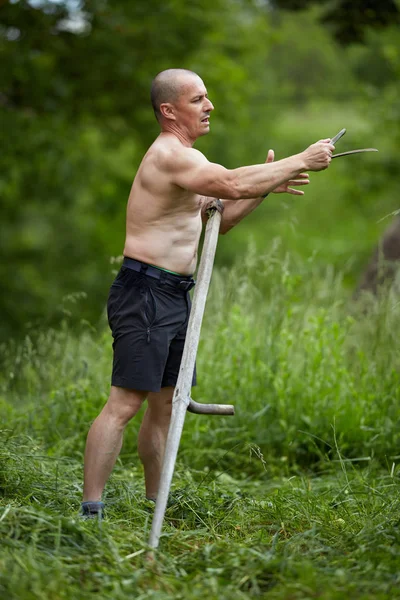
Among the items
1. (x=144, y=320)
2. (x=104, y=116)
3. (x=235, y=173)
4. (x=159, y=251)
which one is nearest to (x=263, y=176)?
(x=235, y=173)

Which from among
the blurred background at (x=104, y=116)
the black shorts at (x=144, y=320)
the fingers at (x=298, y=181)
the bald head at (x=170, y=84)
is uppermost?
the blurred background at (x=104, y=116)

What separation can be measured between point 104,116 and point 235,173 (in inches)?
383

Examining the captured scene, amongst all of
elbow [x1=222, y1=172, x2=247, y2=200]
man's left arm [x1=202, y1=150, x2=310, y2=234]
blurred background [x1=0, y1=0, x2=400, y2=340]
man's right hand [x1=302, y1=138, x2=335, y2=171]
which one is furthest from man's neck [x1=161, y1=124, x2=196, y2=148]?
blurred background [x1=0, y1=0, x2=400, y2=340]

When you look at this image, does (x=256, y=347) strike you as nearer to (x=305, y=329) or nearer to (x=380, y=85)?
(x=305, y=329)

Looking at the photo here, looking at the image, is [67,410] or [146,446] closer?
[146,446]

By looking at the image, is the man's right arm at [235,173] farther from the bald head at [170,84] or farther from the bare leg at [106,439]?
the bare leg at [106,439]

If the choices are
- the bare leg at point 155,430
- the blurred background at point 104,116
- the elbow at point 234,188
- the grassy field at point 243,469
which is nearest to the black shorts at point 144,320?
the bare leg at point 155,430

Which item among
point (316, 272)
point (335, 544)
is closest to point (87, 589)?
point (335, 544)

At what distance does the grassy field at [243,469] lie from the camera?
9.81ft

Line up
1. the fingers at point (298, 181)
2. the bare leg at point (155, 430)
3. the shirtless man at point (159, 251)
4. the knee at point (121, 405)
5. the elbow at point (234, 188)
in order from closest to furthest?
1. the elbow at point (234, 188)
2. the shirtless man at point (159, 251)
3. the knee at point (121, 405)
4. the fingers at point (298, 181)
5. the bare leg at point (155, 430)

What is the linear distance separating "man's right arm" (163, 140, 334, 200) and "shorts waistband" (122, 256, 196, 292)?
0.38 metres

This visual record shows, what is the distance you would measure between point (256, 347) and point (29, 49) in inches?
270

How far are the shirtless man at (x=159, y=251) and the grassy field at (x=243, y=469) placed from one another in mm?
376

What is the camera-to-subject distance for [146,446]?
4035 millimetres
